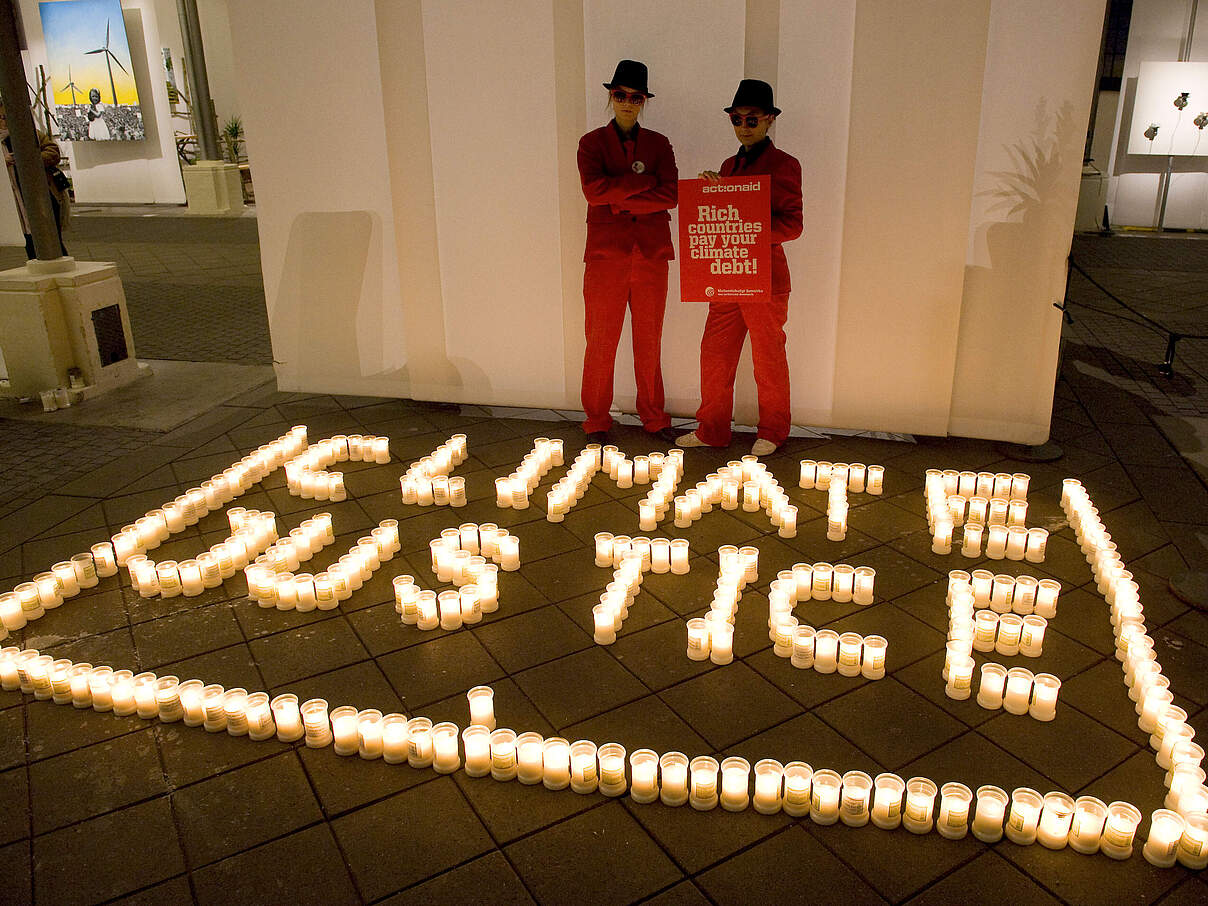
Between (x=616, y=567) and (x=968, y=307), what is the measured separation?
2.80 metres

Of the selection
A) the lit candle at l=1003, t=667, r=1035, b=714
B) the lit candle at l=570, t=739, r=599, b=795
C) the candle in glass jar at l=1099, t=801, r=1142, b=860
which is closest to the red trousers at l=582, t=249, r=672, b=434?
the lit candle at l=1003, t=667, r=1035, b=714

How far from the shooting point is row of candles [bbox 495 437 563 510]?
4859 millimetres

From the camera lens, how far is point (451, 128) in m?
5.93

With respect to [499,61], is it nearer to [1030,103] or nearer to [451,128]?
[451,128]

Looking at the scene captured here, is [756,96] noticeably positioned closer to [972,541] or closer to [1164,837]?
[972,541]

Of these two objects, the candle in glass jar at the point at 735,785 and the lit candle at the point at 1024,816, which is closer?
the lit candle at the point at 1024,816

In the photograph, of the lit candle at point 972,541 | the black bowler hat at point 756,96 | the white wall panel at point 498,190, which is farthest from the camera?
the white wall panel at point 498,190

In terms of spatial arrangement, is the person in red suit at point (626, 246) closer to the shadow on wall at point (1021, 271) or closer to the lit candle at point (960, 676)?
the shadow on wall at point (1021, 271)

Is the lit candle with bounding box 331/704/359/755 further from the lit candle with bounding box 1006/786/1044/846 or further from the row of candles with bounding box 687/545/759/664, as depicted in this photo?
the lit candle with bounding box 1006/786/1044/846

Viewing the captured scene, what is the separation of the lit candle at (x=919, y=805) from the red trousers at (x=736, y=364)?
3.09 metres

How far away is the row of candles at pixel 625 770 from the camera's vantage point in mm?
2588

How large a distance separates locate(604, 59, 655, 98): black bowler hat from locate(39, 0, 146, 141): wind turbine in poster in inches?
666

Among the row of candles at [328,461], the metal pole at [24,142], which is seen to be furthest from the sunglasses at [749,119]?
the metal pole at [24,142]

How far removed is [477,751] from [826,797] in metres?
1.07
